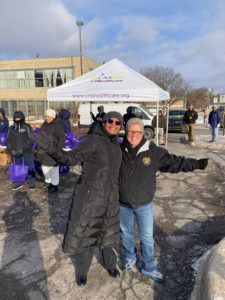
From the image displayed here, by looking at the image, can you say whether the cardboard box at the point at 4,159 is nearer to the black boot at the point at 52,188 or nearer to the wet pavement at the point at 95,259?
the wet pavement at the point at 95,259

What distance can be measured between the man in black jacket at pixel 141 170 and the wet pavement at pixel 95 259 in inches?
19.8

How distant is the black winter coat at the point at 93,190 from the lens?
107 inches

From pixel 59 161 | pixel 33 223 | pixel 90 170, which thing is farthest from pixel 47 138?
pixel 33 223

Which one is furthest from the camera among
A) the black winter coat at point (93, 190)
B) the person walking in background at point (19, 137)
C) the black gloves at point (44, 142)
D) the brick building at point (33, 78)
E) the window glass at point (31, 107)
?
the window glass at point (31, 107)

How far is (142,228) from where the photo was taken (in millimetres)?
3016

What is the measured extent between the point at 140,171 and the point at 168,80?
39.9m

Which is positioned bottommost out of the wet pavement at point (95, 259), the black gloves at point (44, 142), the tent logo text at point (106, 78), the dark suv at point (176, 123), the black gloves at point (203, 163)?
the wet pavement at point (95, 259)

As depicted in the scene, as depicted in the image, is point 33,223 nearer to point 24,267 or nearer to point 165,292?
point 24,267

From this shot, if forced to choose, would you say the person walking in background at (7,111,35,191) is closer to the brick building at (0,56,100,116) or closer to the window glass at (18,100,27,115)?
the brick building at (0,56,100,116)

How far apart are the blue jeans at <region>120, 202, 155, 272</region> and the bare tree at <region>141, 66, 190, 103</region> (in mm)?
38657

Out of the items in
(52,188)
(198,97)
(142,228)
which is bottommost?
(52,188)

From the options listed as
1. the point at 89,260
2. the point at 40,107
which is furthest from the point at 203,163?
the point at 40,107

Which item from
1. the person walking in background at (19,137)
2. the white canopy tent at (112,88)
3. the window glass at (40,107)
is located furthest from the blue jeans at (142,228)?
the window glass at (40,107)

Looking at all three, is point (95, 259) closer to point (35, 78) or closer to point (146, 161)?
point (146, 161)
